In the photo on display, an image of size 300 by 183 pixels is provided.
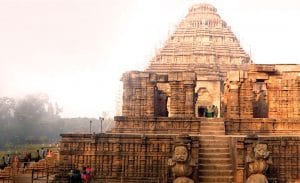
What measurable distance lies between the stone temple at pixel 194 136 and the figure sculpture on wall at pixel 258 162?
3 cm

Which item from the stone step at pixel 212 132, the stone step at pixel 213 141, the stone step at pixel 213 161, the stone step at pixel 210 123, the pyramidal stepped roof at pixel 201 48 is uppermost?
the pyramidal stepped roof at pixel 201 48

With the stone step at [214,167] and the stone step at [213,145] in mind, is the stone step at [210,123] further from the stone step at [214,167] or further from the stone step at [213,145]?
the stone step at [214,167]

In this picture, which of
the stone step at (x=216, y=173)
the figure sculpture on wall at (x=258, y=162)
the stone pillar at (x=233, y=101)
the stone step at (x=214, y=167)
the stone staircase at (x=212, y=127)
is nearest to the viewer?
the figure sculpture on wall at (x=258, y=162)

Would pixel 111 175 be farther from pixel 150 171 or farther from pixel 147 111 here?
pixel 147 111

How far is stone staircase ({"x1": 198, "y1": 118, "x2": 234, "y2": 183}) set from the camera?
13328mm

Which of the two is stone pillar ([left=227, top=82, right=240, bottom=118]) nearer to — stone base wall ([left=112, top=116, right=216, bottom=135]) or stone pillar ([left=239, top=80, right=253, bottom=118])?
stone pillar ([left=239, top=80, right=253, bottom=118])

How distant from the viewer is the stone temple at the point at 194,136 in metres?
13.0

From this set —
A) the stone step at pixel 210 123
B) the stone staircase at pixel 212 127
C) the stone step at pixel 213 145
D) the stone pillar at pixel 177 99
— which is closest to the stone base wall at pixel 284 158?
the stone step at pixel 213 145

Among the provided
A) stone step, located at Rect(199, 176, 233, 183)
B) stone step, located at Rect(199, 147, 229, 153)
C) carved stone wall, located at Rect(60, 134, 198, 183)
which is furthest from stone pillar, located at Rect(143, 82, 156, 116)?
stone step, located at Rect(199, 176, 233, 183)

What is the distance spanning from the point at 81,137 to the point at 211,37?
1235 inches

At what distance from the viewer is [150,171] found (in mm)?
14383

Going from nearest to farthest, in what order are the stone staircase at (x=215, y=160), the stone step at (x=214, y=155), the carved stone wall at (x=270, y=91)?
the stone staircase at (x=215, y=160) → the stone step at (x=214, y=155) → the carved stone wall at (x=270, y=91)

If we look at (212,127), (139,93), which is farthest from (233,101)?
(139,93)

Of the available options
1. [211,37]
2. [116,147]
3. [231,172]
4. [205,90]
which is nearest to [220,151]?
[231,172]
